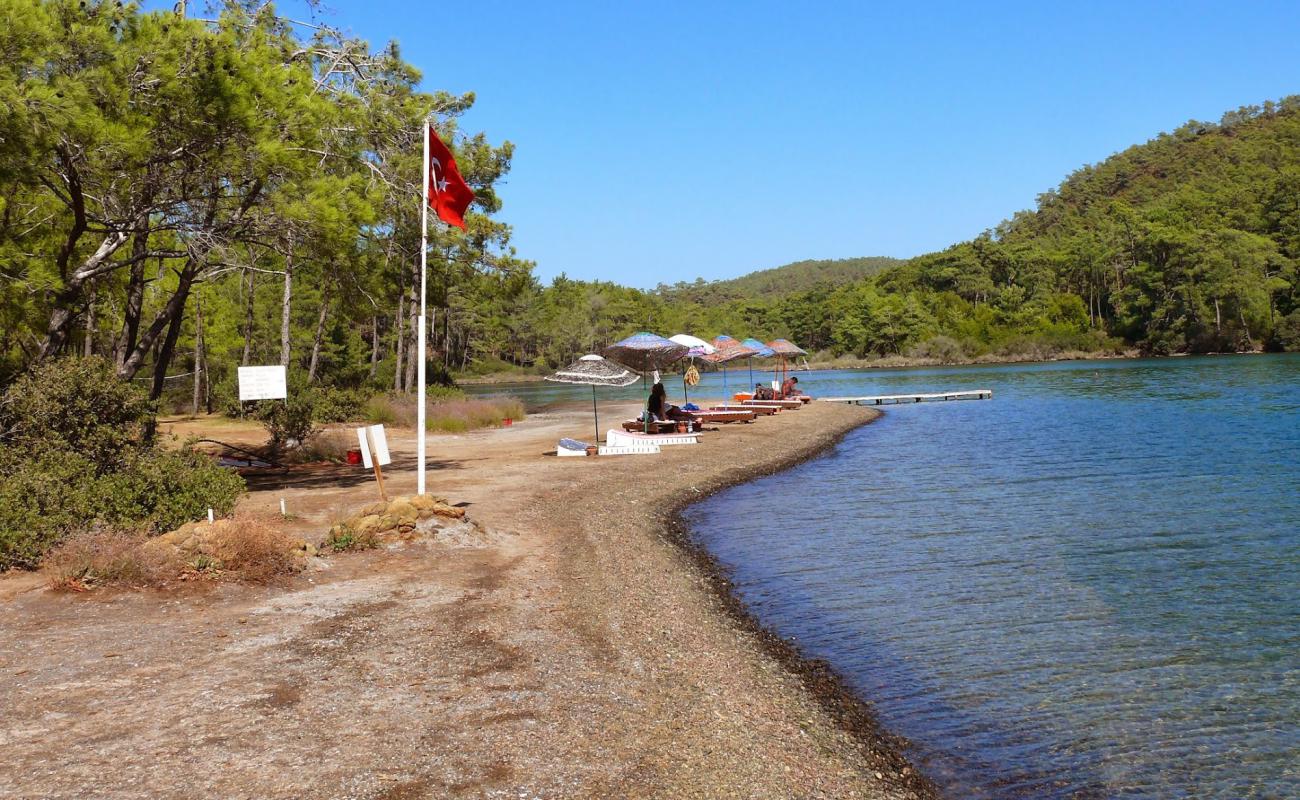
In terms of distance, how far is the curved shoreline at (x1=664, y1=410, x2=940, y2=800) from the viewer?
6.29 m

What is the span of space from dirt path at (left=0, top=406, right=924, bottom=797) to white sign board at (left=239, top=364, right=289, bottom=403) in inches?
238

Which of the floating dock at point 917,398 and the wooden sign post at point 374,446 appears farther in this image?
the floating dock at point 917,398

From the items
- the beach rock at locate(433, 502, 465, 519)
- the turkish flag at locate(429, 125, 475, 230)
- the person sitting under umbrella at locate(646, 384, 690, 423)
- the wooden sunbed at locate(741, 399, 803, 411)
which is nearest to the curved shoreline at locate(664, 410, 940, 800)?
the beach rock at locate(433, 502, 465, 519)

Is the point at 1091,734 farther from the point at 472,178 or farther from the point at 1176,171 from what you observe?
the point at 1176,171

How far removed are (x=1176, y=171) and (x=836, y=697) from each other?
179 metres

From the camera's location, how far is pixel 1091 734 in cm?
675

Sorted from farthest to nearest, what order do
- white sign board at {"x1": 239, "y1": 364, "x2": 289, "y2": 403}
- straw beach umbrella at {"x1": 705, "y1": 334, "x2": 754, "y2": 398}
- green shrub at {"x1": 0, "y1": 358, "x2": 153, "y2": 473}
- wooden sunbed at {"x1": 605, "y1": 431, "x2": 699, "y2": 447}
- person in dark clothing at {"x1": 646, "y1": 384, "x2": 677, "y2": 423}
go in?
1. straw beach umbrella at {"x1": 705, "y1": 334, "x2": 754, "y2": 398}
2. person in dark clothing at {"x1": 646, "y1": 384, "x2": 677, "y2": 423}
3. wooden sunbed at {"x1": 605, "y1": 431, "x2": 699, "y2": 447}
4. white sign board at {"x1": 239, "y1": 364, "x2": 289, "y2": 403}
5. green shrub at {"x1": 0, "y1": 358, "x2": 153, "y2": 473}

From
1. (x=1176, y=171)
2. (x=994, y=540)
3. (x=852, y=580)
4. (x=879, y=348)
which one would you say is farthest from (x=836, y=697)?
(x=1176, y=171)

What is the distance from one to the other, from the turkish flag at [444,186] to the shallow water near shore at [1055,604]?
6.09 meters

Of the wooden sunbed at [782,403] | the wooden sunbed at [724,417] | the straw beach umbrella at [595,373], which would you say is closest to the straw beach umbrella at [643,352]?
the straw beach umbrella at [595,373]

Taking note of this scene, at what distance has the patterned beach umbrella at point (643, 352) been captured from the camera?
84.8 feet

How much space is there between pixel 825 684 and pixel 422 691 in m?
3.36

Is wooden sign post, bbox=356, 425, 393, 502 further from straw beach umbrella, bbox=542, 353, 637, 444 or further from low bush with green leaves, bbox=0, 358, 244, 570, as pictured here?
straw beach umbrella, bbox=542, 353, 637, 444

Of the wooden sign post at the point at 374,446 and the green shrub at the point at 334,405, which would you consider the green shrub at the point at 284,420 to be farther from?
the wooden sign post at the point at 374,446
